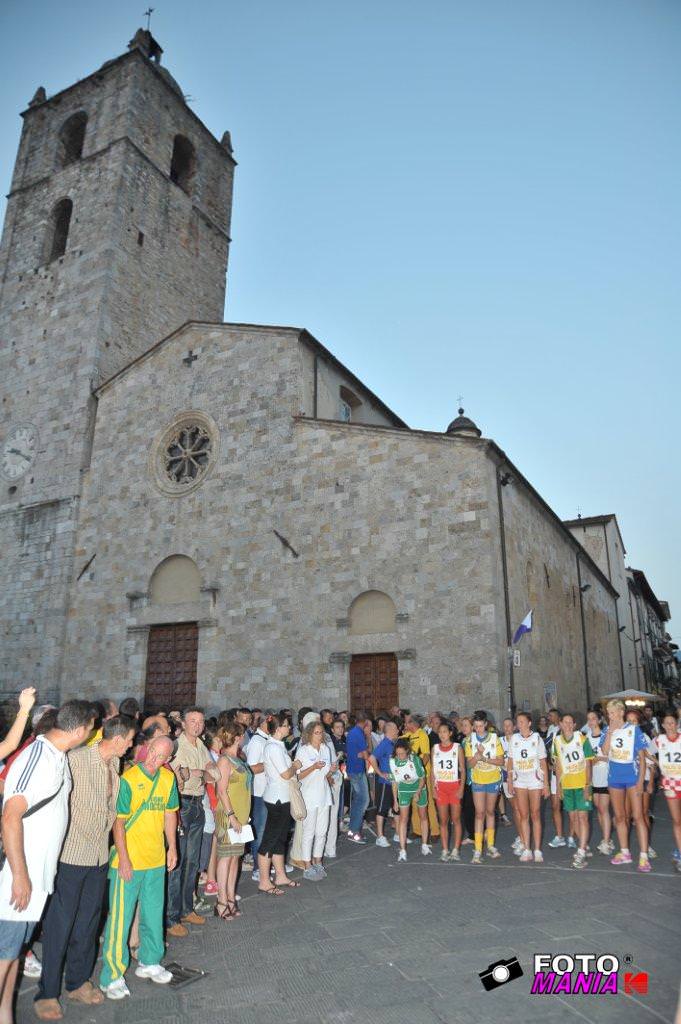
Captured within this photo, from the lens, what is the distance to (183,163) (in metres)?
28.3

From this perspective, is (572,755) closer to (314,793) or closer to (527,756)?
(527,756)

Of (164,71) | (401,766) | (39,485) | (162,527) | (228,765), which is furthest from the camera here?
(164,71)

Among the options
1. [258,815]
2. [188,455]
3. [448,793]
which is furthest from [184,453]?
[448,793]

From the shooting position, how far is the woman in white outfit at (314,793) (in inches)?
311

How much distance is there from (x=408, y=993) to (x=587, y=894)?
3003 mm

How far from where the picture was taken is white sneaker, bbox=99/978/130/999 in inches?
183

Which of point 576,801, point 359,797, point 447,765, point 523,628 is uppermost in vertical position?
point 523,628

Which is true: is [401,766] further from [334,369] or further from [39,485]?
[39,485]

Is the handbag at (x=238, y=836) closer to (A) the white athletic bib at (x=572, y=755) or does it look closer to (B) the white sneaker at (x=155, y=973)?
(B) the white sneaker at (x=155, y=973)

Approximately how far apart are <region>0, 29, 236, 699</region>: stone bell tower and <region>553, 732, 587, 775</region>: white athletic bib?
609 inches

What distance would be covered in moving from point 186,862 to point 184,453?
14.6 metres

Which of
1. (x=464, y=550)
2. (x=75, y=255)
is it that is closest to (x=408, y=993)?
(x=464, y=550)

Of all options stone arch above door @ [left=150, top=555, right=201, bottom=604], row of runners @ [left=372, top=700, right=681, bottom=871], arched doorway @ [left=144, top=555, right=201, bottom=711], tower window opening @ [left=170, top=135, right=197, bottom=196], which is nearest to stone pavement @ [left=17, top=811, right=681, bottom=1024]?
row of runners @ [left=372, top=700, right=681, bottom=871]

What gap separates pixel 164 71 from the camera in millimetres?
A: 27141
